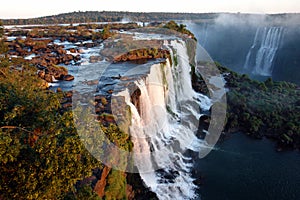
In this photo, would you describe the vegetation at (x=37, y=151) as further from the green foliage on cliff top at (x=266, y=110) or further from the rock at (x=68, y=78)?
the green foliage on cliff top at (x=266, y=110)

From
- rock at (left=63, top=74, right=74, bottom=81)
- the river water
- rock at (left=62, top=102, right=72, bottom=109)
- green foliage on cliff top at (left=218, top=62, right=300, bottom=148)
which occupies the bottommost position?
the river water

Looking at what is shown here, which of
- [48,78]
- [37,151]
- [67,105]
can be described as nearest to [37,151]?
[37,151]

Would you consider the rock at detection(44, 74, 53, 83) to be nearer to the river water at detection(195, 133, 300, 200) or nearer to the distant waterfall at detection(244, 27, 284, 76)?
the river water at detection(195, 133, 300, 200)

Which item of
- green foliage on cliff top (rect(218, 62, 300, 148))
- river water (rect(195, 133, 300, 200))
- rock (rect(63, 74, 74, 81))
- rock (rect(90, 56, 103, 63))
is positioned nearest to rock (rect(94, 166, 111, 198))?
river water (rect(195, 133, 300, 200))

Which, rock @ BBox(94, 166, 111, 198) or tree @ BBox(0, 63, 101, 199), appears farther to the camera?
rock @ BBox(94, 166, 111, 198)

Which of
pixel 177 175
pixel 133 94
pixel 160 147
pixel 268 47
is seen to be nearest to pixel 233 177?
pixel 177 175

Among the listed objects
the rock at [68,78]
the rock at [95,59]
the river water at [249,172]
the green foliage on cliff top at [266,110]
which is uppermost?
the rock at [95,59]

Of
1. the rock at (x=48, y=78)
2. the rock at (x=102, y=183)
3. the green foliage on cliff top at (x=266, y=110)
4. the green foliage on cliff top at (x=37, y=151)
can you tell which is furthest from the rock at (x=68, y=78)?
the green foliage on cliff top at (x=266, y=110)
